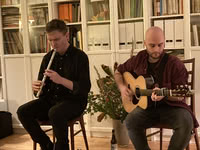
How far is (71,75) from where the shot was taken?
96.6 inches

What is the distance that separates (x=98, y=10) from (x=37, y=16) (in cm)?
81

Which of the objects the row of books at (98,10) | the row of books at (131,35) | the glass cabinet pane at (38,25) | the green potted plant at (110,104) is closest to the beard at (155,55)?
the green potted plant at (110,104)

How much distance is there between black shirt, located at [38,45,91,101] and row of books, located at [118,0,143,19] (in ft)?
3.71

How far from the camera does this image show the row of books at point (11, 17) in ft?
12.4

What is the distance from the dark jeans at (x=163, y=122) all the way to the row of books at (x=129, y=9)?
1434 millimetres

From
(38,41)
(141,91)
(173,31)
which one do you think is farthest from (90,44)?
(141,91)

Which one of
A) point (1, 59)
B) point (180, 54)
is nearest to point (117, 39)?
point (180, 54)

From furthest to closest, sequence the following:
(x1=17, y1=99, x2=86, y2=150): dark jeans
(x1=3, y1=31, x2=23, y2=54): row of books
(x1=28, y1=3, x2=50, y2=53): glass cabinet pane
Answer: (x1=3, y1=31, x2=23, y2=54): row of books, (x1=28, y1=3, x2=50, y2=53): glass cabinet pane, (x1=17, y1=99, x2=86, y2=150): dark jeans

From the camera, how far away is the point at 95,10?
354 cm

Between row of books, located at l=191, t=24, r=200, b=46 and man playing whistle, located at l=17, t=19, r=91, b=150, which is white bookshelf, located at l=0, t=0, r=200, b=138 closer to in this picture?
row of books, located at l=191, t=24, r=200, b=46

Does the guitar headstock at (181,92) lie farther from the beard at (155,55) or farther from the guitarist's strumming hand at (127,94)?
the guitarist's strumming hand at (127,94)

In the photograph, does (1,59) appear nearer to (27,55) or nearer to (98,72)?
(27,55)

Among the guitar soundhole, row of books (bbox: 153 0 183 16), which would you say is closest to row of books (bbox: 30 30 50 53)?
row of books (bbox: 153 0 183 16)

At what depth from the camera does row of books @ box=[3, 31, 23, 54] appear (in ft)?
12.5
